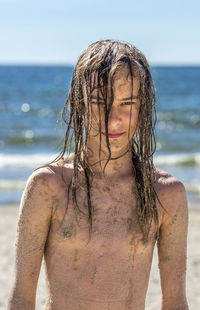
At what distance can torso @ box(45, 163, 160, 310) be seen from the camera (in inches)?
64.4

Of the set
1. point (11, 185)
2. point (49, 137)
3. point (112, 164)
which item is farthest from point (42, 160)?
point (112, 164)

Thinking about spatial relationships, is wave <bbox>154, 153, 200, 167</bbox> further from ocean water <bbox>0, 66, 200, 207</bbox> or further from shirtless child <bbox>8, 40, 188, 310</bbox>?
shirtless child <bbox>8, 40, 188, 310</bbox>

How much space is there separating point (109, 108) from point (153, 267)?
4660 mm

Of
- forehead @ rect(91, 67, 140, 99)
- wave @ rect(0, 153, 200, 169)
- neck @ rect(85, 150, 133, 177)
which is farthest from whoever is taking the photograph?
wave @ rect(0, 153, 200, 169)

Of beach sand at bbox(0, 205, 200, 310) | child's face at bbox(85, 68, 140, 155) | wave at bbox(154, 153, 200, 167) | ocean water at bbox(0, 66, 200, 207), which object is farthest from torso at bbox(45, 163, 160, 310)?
wave at bbox(154, 153, 200, 167)

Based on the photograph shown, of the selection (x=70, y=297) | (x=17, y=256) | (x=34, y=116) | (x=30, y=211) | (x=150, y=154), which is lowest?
(x=34, y=116)

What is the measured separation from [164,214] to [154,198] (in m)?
0.06

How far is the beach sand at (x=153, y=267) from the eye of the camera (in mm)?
5121

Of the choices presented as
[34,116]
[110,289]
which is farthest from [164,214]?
[34,116]

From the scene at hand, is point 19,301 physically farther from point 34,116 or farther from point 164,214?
point 34,116

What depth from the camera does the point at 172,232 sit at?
5.72 feet

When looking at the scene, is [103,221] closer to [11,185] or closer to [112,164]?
[112,164]

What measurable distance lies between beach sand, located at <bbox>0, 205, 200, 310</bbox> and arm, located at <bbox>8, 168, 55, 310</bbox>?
2651 millimetres

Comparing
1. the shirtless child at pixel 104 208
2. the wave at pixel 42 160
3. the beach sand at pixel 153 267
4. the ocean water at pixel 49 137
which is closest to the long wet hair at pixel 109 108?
the shirtless child at pixel 104 208
